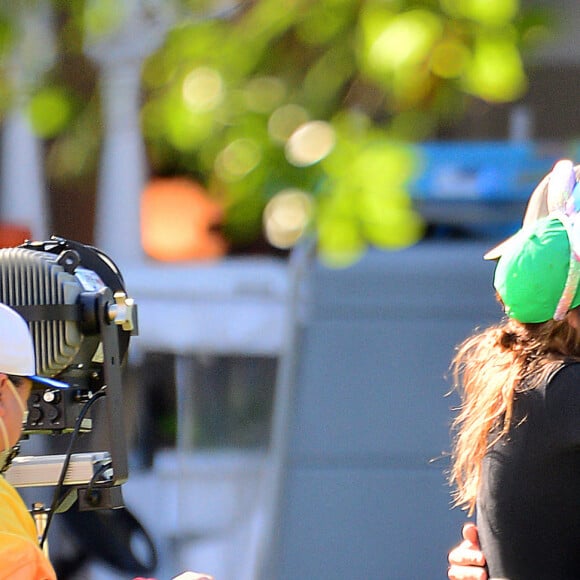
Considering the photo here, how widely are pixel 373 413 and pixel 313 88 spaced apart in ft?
4.63

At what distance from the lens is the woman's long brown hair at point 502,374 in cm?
167

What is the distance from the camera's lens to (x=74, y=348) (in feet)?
5.44

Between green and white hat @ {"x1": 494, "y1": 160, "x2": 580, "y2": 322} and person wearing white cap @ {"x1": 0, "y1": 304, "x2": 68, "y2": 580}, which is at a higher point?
green and white hat @ {"x1": 494, "y1": 160, "x2": 580, "y2": 322}

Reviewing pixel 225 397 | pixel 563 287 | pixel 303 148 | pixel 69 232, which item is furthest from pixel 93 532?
pixel 69 232

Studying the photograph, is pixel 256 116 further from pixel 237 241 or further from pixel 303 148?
pixel 237 241

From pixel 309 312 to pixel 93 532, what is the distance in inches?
47.7

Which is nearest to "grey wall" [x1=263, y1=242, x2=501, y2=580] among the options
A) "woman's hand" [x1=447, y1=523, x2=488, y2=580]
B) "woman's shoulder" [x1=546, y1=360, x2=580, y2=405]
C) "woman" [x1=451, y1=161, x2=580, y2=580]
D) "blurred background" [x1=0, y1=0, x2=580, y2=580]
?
"blurred background" [x1=0, y1=0, x2=580, y2=580]

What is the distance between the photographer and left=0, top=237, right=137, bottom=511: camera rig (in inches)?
64.3

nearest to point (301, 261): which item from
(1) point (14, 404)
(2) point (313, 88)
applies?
(2) point (313, 88)

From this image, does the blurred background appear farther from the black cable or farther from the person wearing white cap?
the person wearing white cap

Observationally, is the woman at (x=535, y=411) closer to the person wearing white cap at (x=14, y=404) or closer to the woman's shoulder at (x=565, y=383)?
the woman's shoulder at (x=565, y=383)

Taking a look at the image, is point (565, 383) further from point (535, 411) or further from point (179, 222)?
point (179, 222)

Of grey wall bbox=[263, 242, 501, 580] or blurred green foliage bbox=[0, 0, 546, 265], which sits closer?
grey wall bbox=[263, 242, 501, 580]

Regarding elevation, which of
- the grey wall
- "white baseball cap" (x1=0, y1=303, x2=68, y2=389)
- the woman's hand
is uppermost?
"white baseball cap" (x1=0, y1=303, x2=68, y2=389)
